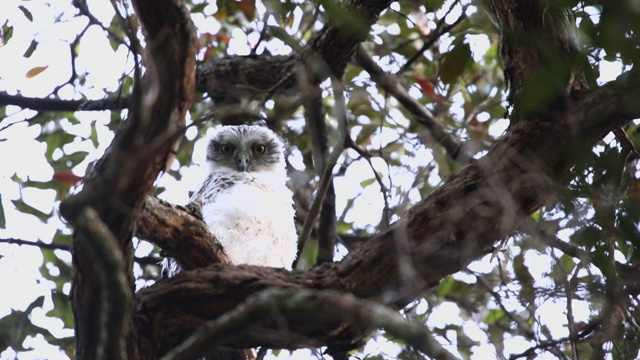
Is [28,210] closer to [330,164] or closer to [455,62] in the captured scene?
[330,164]

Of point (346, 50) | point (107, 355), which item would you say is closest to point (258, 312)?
point (107, 355)

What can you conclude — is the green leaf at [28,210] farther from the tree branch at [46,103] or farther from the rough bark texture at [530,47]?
the rough bark texture at [530,47]

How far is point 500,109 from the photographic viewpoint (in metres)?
4.50

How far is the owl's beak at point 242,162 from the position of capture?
16.8ft

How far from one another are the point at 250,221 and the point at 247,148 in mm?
1269

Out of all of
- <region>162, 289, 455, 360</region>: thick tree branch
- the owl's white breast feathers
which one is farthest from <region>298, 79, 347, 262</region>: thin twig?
<region>162, 289, 455, 360</region>: thick tree branch

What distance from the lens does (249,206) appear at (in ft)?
13.9

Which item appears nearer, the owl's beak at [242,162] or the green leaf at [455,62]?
the green leaf at [455,62]

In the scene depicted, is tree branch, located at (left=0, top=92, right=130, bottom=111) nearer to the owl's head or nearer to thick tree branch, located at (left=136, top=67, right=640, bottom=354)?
the owl's head

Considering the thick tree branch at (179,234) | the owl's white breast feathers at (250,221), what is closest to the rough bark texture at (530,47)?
the thick tree branch at (179,234)

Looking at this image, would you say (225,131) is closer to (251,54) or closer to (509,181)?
(251,54)

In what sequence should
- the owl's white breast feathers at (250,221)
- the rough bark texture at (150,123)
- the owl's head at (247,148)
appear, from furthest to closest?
the owl's head at (247,148)
the owl's white breast feathers at (250,221)
the rough bark texture at (150,123)

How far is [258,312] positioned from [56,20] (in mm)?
2242

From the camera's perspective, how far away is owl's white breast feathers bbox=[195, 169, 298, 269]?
13.5 ft
